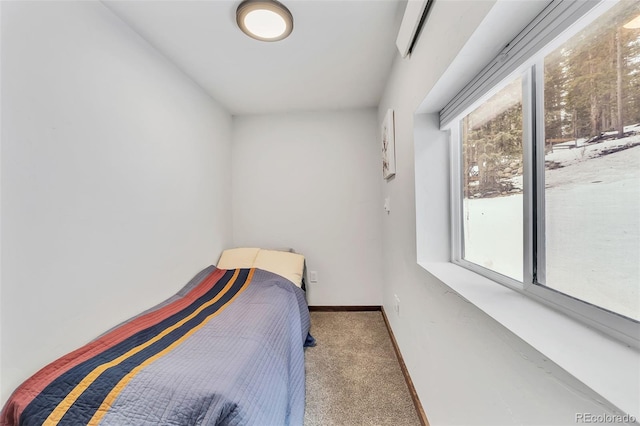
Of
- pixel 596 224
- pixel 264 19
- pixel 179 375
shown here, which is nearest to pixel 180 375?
pixel 179 375

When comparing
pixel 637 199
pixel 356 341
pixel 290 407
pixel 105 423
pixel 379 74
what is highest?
pixel 379 74

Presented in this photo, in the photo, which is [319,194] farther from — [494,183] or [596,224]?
[596,224]

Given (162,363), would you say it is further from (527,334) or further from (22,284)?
(527,334)

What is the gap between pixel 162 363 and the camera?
3.20ft

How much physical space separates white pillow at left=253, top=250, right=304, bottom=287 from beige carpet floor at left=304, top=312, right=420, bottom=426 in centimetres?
54

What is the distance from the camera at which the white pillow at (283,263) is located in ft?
7.47

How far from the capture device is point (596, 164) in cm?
55

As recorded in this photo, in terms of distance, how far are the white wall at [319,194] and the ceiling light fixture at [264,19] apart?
4.02 ft

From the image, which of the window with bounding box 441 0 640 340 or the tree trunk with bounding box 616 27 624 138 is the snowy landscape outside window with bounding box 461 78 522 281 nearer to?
the window with bounding box 441 0 640 340

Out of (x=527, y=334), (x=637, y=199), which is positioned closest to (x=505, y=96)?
(x=637, y=199)

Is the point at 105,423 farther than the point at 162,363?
No

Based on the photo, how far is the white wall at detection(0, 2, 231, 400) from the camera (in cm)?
88

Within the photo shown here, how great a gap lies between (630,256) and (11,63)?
78.7 inches

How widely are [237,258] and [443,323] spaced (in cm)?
196
